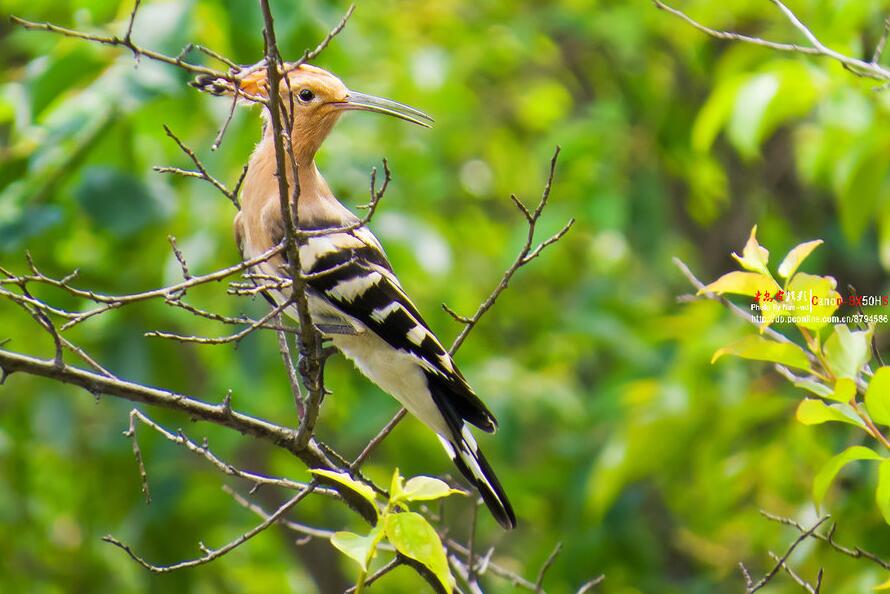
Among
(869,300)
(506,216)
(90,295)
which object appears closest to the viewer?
(90,295)

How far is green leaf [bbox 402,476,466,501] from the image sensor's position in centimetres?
183

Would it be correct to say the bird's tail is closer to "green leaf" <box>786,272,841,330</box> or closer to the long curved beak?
the long curved beak

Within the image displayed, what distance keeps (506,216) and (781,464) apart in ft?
11.1

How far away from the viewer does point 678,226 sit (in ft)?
21.5

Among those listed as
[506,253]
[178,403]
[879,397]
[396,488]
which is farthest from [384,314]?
[506,253]

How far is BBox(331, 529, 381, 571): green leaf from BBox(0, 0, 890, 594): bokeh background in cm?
146

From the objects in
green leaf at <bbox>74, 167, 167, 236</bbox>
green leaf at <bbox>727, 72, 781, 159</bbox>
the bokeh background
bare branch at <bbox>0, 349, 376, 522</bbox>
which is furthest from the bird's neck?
green leaf at <bbox>727, 72, 781, 159</bbox>

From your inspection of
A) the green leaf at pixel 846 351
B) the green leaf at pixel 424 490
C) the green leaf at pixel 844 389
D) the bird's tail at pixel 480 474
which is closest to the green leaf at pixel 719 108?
the bird's tail at pixel 480 474

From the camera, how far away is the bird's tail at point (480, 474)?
2766 mm

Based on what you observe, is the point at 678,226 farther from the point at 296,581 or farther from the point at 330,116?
the point at 330,116

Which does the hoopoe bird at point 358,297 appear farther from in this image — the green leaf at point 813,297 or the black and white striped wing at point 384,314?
the green leaf at point 813,297

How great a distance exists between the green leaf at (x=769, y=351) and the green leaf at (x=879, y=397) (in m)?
0.13

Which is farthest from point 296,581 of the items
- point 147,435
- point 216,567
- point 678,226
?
point 678,226

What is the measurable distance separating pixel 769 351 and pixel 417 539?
0.74m
